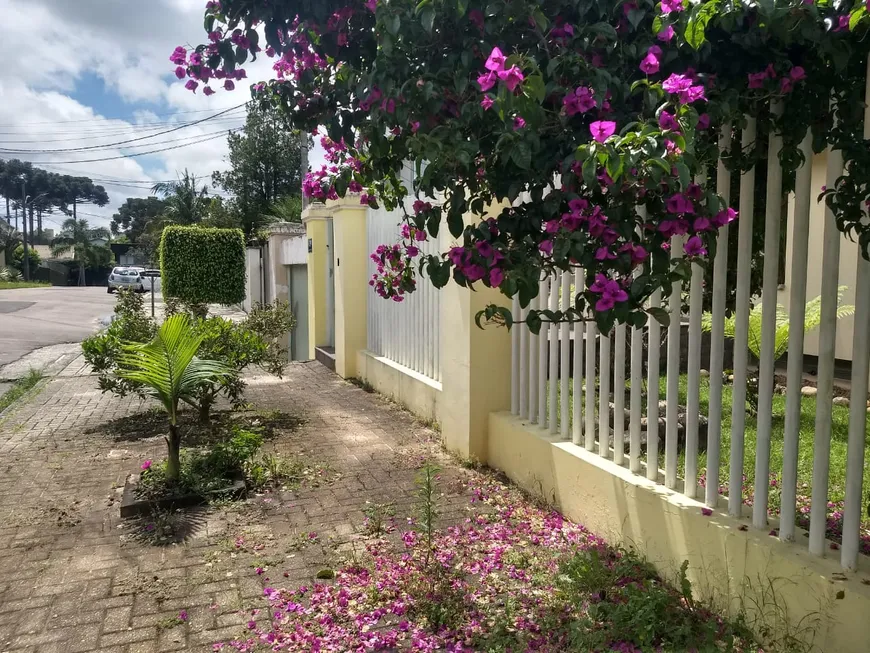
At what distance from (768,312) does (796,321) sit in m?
0.14

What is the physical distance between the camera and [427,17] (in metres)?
2.23

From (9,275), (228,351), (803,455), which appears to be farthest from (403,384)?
(9,275)

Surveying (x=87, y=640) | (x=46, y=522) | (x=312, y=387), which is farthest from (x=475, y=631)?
(x=312, y=387)

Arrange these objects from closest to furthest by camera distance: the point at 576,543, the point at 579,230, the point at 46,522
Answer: the point at 579,230 → the point at 576,543 → the point at 46,522

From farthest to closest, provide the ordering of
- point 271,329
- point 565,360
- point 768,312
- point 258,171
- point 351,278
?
point 258,171 < point 351,278 < point 271,329 < point 565,360 < point 768,312

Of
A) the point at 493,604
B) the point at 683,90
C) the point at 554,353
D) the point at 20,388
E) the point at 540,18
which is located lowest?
the point at 493,604

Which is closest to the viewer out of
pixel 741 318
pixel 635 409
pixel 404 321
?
pixel 741 318

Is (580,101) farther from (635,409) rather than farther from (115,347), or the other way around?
(115,347)

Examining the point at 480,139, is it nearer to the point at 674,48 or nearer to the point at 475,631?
the point at 674,48

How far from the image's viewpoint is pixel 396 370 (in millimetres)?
7059

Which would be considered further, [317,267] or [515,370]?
[317,267]

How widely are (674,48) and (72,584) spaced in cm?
343

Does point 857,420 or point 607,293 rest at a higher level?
point 607,293

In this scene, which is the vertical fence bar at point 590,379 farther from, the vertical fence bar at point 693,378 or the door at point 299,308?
the door at point 299,308
